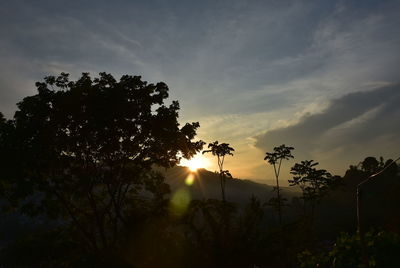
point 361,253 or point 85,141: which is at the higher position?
point 85,141

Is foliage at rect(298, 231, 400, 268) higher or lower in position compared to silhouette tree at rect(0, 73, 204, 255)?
lower

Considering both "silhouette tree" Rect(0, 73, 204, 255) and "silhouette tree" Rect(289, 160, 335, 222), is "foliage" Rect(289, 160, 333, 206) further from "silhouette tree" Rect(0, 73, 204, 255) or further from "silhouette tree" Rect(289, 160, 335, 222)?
"silhouette tree" Rect(0, 73, 204, 255)

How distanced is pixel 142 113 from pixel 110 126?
7.90ft

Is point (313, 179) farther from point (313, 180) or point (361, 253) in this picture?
point (361, 253)

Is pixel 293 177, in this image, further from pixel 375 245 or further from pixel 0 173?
pixel 375 245

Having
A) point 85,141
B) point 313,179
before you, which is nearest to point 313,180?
point 313,179

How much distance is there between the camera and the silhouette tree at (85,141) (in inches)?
711

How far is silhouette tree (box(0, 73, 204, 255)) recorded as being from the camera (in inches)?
711

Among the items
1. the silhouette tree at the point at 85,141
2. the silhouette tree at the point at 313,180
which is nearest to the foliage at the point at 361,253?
the silhouette tree at the point at 85,141

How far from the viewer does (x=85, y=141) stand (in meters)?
19.3

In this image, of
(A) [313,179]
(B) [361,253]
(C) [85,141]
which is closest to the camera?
(B) [361,253]

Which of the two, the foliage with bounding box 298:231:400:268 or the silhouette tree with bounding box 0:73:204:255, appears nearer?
the foliage with bounding box 298:231:400:268

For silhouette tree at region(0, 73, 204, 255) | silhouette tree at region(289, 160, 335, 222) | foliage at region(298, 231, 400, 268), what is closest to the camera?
foliage at region(298, 231, 400, 268)

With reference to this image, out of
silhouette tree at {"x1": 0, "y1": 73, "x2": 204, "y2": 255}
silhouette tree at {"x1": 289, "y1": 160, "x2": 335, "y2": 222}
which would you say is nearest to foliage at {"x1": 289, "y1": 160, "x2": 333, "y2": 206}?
silhouette tree at {"x1": 289, "y1": 160, "x2": 335, "y2": 222}
